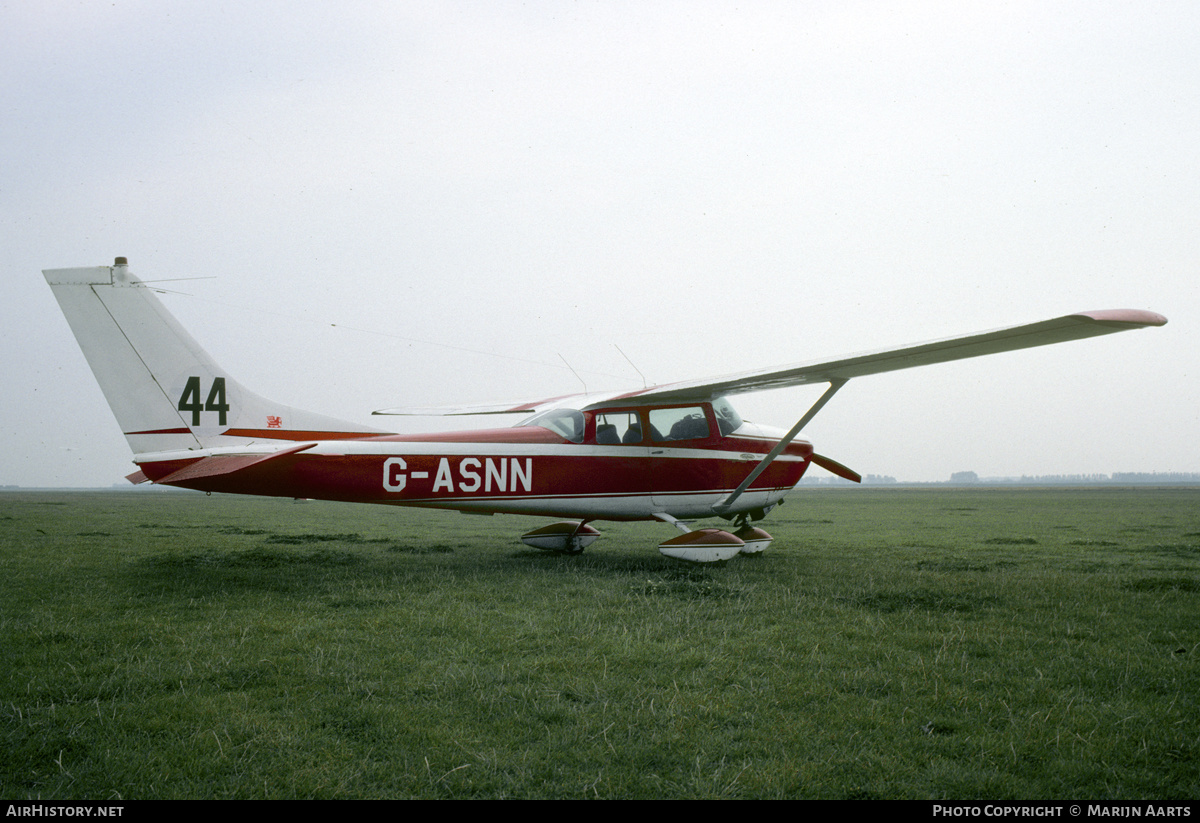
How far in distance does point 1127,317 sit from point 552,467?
20.5 ft

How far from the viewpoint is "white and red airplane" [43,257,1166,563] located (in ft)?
26.1

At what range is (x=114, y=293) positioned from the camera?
8.05 meters

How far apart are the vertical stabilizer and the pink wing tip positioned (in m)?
8.90

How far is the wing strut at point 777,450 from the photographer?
9.09 m

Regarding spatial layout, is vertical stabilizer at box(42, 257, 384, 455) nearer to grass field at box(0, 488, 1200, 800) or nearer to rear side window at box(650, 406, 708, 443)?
grass field at box(0, 488, 1200, 800)

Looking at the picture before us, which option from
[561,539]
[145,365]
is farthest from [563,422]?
[145,365]

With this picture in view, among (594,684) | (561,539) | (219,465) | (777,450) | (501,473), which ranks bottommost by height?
A: (561,539)

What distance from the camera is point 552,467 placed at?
941cm

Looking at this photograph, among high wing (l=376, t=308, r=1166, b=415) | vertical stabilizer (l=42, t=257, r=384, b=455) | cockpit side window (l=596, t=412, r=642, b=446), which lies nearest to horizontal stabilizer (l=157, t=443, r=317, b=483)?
vertical stabilizer (l=42, t=257, r=384, b=455)

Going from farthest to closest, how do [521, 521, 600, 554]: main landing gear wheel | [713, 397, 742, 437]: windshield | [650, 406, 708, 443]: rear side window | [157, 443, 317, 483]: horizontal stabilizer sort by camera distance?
[521, 521, 600, 554]: main landing gear wheel
[713, 397, 742, 437]: windshield
[650, 406, 708, 443]: rear side window
[157, 443, 317, 483]: horizontal stabilizer

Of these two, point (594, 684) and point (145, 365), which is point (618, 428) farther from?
point (594, 684)

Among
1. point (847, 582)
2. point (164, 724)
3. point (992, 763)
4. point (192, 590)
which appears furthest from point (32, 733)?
point (847, 582)

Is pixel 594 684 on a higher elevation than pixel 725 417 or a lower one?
lower

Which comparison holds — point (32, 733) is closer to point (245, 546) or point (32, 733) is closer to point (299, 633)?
point (299, 633)
